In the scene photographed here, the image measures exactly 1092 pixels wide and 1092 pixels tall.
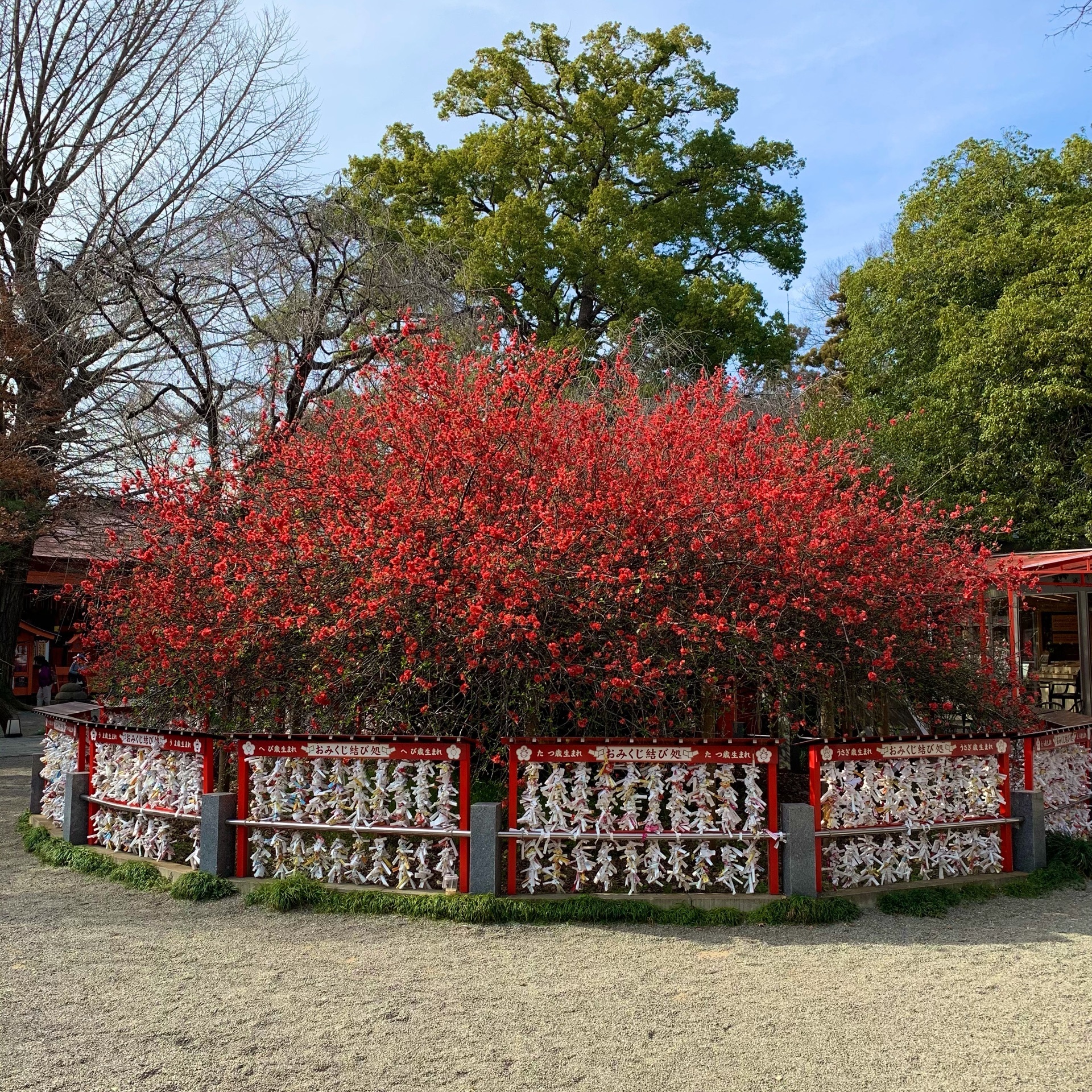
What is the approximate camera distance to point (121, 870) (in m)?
6.68

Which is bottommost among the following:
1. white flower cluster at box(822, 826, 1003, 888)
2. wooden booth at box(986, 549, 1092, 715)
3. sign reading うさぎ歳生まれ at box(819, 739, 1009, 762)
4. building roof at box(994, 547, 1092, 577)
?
white flower cluster at box(822, 826, 1003, 888)

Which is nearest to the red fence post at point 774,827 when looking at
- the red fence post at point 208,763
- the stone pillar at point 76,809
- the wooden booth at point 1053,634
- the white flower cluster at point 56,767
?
the red fence post at point 208,763

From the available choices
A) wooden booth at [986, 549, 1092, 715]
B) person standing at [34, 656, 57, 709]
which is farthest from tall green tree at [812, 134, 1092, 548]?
person standing at [34, 656, 57, 709]

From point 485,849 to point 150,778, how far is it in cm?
252

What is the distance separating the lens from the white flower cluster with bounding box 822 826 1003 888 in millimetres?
6137

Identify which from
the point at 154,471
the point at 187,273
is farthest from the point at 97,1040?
the point at 187,273

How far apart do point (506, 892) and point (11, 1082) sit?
2.82 m

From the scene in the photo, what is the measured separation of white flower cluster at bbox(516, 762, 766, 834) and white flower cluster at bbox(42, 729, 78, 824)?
3.93 m

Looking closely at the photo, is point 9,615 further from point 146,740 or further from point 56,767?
point 146,740

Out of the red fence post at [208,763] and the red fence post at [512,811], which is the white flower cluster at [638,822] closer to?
the red fence post at [512,811]

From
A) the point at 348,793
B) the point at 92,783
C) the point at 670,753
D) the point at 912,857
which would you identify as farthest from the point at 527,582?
the point at 92,783

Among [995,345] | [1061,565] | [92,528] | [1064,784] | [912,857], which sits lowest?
[912,857]

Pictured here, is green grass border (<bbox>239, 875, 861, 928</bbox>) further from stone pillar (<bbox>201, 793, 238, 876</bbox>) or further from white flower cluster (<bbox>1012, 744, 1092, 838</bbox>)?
white flower cluster (<bbox>1012, 744, 1092, 838</bbox>)

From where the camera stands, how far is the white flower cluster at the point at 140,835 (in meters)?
6.66
